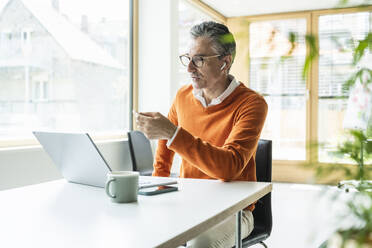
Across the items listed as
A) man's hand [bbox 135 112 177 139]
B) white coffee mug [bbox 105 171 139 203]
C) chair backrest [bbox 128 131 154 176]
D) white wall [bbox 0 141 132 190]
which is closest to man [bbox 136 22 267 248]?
man's hand [bbox 135 112 177 139]

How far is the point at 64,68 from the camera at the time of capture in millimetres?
3088

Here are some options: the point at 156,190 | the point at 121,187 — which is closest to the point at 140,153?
the point at 156,190

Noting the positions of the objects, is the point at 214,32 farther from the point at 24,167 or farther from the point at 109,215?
the point at 24,167

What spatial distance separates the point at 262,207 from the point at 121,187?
834 millimetres

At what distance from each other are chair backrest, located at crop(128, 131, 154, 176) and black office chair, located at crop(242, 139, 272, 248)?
161 centimetres

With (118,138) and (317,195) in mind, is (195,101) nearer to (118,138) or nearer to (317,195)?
(317,195)

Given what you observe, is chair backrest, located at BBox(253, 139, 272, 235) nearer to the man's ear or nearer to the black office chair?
the black office chair

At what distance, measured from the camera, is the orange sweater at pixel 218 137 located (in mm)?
1396

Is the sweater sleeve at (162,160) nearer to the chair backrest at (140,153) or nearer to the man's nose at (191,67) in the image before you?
the man's nose at (191,67)

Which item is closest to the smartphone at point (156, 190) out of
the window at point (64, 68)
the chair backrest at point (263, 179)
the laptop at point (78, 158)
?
the laptop at point (78, 158)

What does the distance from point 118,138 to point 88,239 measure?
292 cm

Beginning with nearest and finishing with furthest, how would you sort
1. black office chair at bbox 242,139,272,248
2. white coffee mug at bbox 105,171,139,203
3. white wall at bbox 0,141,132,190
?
white coffee mug at bbox 105,171,139,203 → black office chair at bbox 242,139,272,248 → white wall at bbox 0,141,132,190

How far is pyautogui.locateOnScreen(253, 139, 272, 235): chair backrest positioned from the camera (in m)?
1.72

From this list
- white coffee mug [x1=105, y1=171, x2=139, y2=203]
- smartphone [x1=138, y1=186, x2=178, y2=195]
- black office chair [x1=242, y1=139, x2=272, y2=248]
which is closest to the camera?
white coffee mug [x1=105, y1=171, x2=139, y2=203]
